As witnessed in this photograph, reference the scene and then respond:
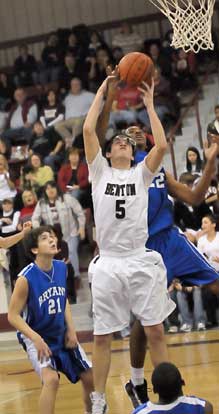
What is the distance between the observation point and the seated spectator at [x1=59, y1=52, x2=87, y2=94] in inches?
702

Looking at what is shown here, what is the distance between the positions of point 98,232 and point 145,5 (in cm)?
1293

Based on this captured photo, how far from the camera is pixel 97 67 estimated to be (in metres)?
17.9

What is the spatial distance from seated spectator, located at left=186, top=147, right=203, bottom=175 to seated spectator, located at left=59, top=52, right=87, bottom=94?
4100mm

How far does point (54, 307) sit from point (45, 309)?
2.6 inches

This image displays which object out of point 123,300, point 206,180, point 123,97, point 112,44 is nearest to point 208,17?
point 206,180

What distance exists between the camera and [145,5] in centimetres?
1955

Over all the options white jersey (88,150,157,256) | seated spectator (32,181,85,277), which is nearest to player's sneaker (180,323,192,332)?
seated spectator (32,181,85,277)

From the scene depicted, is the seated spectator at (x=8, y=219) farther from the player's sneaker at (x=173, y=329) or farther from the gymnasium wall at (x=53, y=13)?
the gymnasium wall at (x=53, y=13)

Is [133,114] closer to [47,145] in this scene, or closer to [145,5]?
[47,145]

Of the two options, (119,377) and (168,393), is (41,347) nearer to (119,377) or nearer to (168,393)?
(168,393)

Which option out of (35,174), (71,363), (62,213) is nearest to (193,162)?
(62,213)

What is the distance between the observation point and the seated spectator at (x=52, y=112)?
16.9 meters

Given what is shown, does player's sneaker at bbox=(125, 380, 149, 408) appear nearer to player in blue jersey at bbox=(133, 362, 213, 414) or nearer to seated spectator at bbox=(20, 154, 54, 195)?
player in blue jersey at bbox=(133, 362, 213, 414)

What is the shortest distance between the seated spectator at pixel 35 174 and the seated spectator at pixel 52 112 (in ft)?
5.86
